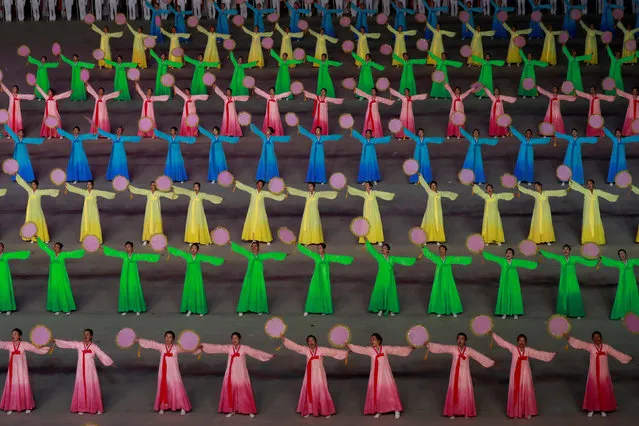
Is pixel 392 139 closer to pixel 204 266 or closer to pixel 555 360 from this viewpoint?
pixel 204 266

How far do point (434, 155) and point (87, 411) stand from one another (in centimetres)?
617

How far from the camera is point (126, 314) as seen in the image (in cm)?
1339

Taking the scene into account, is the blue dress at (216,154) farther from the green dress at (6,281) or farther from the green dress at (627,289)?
the green dress at (627,289)

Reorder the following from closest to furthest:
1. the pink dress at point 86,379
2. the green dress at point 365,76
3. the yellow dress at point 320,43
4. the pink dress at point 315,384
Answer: the pink dress at point 315,384, the pink dress at point 86,379, the green dress at point 365,76, the yellow dress at point 320,43

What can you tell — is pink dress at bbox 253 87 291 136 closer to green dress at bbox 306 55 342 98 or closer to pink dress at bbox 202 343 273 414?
green dress at bbox 306 55 342 98

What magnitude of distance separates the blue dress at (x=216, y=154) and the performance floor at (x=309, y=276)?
8.0 inches

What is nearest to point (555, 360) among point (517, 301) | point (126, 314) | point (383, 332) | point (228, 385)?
point (517, 301)

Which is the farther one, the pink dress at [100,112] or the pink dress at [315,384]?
the pink dress at [100,112]

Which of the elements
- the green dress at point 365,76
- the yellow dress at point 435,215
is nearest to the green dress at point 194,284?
the yellow dress at point 435,215

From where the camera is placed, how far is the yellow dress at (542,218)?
1418cm

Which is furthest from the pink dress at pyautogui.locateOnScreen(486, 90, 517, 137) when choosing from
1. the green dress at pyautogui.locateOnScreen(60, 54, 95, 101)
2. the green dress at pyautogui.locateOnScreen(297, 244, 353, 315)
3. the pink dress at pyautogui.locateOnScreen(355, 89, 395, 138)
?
the green dress at pyautogui.locateOnScreen(60, 54, 95, 101)

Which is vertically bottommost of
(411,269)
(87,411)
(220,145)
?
(87,411)

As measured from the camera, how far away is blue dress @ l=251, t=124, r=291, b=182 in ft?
49.8

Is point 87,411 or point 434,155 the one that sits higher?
point 434,155
